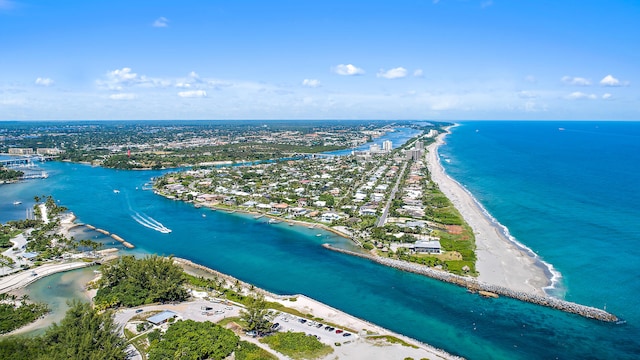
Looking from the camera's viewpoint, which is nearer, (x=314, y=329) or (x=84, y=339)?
(x=84, y=339)

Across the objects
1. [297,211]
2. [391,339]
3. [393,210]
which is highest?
[393,210]

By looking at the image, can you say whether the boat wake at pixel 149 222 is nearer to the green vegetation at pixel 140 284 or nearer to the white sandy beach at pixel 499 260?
the green vegetation at pixel 140 284

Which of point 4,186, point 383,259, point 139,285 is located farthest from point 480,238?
point 4,186

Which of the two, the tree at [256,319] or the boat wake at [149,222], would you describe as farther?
the boat wake at [149,222]

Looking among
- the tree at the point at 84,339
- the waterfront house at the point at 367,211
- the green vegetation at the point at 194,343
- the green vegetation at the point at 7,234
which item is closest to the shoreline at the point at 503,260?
the waterfront house at the point at 367,211

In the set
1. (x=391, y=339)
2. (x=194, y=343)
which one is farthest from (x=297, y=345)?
(x=391, y=339)

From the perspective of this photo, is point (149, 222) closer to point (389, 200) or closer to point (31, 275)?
point (31, 275)

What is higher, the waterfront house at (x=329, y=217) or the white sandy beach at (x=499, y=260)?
the waterfront house at (x=329, y=217)
